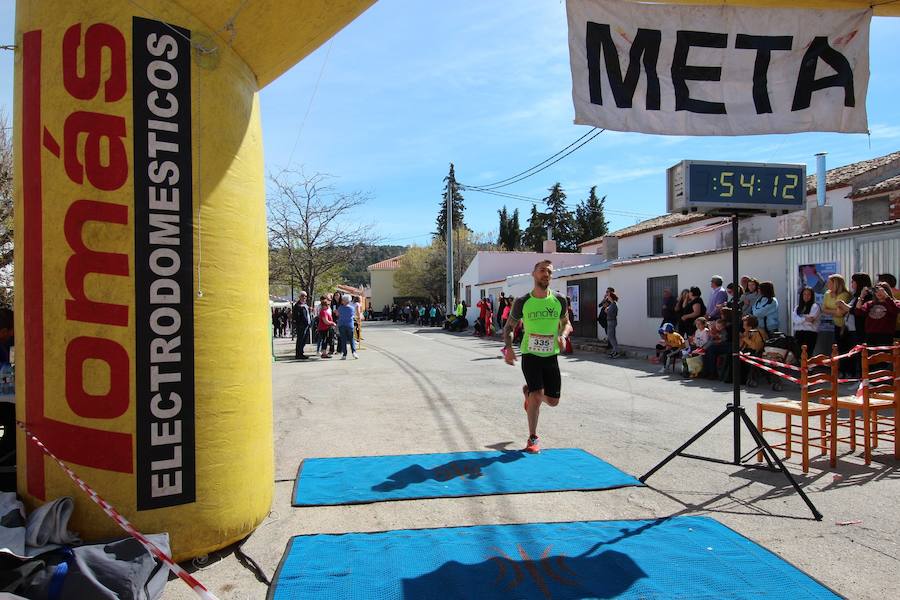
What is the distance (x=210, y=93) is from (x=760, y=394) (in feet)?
31.0

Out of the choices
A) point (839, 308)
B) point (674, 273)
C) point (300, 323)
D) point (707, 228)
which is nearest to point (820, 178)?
point (707, 228)

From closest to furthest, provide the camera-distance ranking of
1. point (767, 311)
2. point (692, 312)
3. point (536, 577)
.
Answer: point (536, 577), point (767, 311), point (692, 312)

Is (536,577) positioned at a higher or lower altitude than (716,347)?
lower

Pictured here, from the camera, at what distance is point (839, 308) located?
10.5 m

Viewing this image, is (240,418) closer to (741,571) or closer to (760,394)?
(741,571)

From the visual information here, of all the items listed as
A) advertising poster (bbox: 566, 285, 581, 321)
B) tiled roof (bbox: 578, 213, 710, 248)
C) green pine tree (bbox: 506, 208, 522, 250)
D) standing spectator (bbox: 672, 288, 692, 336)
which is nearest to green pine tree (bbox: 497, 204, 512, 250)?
green pine tree (bbox: 506, 208, 522, 250)

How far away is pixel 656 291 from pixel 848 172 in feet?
37.5

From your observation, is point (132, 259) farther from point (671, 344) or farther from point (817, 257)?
point (817, 257)

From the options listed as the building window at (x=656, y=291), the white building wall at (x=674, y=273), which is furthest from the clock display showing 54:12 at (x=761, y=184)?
the building window at (x=656, y=291)

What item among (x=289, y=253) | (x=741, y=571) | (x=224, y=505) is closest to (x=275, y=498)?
(x=224, y=505)

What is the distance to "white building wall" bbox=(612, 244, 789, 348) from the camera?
557 inches

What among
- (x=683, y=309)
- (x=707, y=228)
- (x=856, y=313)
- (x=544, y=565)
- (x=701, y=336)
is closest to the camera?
(x=544, y=565)

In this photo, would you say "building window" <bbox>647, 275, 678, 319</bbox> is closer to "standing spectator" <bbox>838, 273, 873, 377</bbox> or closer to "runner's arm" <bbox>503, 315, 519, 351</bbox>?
"standing spectator" <bbox>838, 273, 873, 377</bbox>

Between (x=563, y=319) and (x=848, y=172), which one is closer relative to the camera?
(x=563, y=319)
